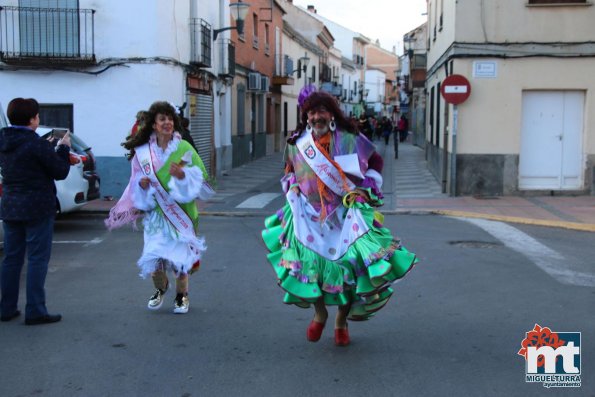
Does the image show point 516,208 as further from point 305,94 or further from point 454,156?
point 305,94

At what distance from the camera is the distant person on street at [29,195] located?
5371 mm

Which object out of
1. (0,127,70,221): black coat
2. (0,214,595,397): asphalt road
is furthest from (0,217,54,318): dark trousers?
(0,214,595,397): asphalt road

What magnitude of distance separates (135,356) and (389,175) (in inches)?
644

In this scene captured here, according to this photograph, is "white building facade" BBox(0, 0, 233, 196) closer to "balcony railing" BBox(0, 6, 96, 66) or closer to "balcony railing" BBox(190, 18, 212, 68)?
"balcony railing" BBox(0, 6, 96, 66)

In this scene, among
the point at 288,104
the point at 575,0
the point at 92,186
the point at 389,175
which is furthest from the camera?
the point at 288,104

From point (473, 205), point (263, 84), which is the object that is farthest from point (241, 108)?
point (473, 205)

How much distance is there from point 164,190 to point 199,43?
12.5 m

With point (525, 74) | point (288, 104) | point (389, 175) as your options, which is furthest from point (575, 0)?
point (288, 104)

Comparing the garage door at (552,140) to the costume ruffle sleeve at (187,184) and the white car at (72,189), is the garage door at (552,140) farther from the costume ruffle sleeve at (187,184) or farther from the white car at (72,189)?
the costume ruffle sleeve at (187,184)

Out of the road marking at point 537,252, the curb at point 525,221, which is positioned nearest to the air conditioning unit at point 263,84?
the curb at point 525,221

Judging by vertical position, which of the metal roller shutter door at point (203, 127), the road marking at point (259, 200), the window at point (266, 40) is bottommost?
the road marking at point (259, 200)

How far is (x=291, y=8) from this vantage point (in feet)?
162

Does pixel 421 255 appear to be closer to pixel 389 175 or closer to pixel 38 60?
pixel 38 60

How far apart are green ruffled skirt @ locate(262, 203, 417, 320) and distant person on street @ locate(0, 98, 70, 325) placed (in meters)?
1.93
